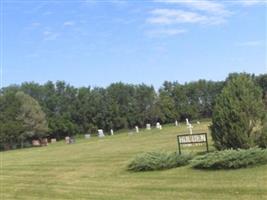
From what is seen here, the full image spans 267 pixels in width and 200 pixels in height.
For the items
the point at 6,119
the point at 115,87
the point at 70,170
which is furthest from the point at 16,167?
the point at 115,87

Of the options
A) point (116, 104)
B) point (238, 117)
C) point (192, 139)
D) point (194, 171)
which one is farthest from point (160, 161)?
point (116, 104)

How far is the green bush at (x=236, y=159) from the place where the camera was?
17438 mm

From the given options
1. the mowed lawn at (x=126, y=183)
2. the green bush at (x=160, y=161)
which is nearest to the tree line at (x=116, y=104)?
the mowed lawn at (x=126, y=183)

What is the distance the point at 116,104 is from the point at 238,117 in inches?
3770

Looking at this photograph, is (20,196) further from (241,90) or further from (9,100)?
(9,100)

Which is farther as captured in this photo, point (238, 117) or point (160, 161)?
point (160, 161)

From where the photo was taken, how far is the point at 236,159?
1753cm

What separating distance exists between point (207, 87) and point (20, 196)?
10492 cm

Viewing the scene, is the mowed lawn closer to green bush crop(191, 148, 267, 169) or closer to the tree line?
green bush crop(191, 148, 267, 169)

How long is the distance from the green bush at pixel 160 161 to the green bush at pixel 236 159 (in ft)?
6.65

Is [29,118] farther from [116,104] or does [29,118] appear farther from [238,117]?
[238,117]

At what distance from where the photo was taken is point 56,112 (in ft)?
374

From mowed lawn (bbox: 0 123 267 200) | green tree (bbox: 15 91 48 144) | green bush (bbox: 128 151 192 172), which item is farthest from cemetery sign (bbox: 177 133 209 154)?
green tree (bbox: 15 91 48 144)

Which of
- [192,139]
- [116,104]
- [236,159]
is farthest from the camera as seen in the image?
[116,104]
